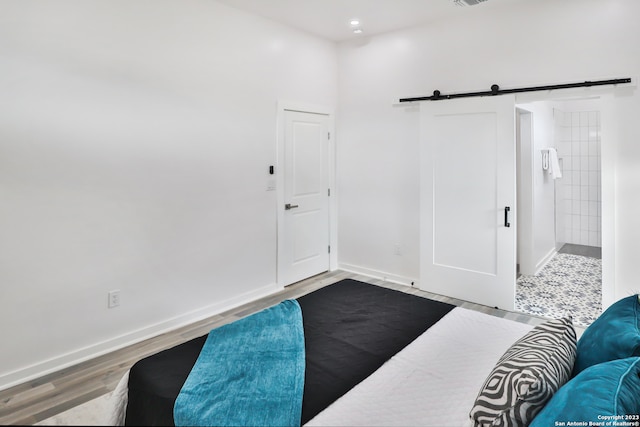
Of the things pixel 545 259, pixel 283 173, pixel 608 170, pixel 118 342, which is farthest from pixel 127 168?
pixel 545 259

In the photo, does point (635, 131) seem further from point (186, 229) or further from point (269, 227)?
point (186, 229)

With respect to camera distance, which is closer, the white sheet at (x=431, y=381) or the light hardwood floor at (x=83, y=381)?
the white sheet at (x=431, y=381)

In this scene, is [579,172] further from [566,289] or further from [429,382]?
[429,382]

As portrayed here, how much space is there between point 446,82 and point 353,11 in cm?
119

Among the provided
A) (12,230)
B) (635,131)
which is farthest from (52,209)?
(635,131)

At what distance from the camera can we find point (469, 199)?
4020 millimetres

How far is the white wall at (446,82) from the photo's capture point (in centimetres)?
322

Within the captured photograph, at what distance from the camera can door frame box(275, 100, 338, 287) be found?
14.3 ft

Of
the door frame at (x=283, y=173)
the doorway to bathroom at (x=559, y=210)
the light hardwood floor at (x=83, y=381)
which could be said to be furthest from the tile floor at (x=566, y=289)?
the door frame at (x=283, y=173)

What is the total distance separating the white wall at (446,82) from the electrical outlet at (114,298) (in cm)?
282

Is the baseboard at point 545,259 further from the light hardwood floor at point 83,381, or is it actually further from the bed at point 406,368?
the bed at point 406,368

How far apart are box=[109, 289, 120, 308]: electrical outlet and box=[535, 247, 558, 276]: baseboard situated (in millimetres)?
4748

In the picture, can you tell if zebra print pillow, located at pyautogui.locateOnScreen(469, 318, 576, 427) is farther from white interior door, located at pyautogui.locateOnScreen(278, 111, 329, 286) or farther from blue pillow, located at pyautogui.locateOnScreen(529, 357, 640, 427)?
white interior door, located at pyautogui.locateOnScreen(278, 111, 329, 286)

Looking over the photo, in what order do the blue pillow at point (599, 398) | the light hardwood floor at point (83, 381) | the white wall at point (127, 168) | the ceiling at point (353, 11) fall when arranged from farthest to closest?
the ceiling at point (353, 11), the white wall at point (127, 168), the light hardwood floor at point (83, 381), the blue pillow at point (599, 398)
